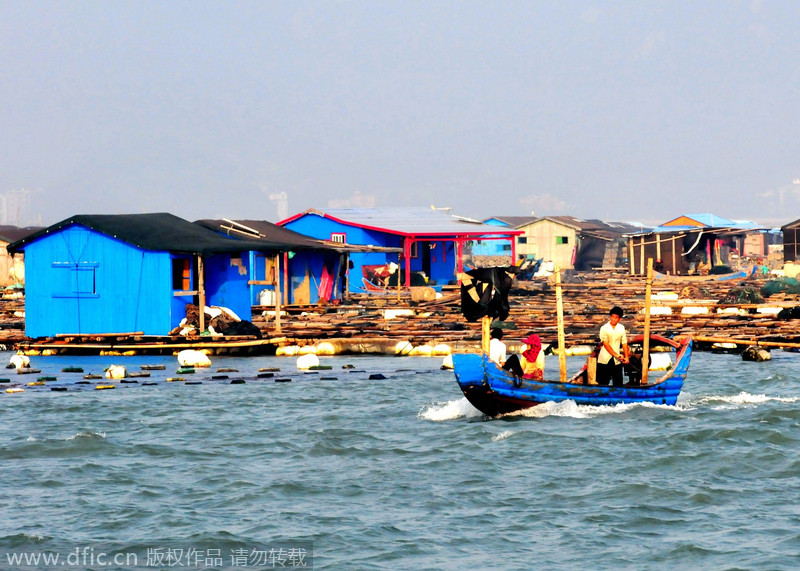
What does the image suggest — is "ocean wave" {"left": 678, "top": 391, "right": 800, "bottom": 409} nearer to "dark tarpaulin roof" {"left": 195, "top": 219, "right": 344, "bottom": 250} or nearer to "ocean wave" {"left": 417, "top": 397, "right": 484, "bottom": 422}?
"ocean wave" {"left": 417, "top": 397, "right": 484, "bottom": 422}

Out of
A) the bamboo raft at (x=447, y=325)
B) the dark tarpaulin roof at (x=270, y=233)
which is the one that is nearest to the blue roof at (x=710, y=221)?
the bamboo raft at (x=447, y=325)

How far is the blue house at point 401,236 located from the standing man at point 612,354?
33.0 meters

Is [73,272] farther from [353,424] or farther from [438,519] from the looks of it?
[438,519]

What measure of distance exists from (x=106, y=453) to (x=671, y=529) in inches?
361

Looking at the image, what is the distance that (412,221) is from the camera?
60.9 m

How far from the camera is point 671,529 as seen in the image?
1290 centimetres

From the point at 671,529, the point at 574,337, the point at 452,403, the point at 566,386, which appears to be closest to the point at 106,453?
the point at 452,403

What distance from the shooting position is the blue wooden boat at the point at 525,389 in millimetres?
18984

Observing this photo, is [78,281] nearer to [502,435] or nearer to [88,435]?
[88,435]

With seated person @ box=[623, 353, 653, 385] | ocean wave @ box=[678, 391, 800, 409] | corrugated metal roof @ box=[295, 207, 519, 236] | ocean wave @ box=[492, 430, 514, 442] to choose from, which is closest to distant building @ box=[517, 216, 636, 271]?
corrugated metal roof @ box=[295, 207, 519, 236]

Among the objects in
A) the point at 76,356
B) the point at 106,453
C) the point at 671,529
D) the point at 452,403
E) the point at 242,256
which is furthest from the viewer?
the point at 242,256

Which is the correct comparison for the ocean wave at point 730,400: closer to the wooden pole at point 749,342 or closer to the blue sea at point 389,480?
the blue sea at point 389,480

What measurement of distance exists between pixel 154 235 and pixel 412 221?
30.7m

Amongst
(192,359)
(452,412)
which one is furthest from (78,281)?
(452,412)
